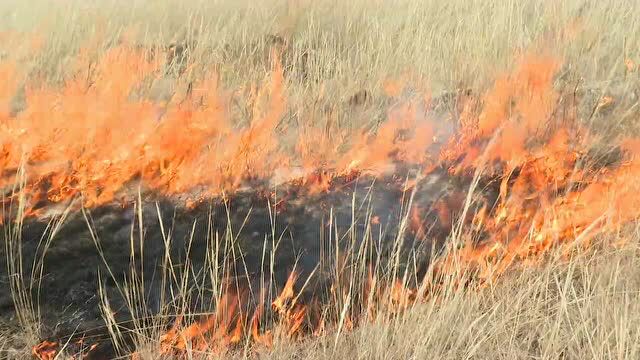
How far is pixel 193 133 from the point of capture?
10.9 ft

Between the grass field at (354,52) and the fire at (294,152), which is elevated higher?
the grass field at (354,52)

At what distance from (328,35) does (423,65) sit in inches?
30.9

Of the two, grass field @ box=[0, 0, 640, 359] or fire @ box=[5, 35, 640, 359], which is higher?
grass field @ box=[0, 0, 640, 359]

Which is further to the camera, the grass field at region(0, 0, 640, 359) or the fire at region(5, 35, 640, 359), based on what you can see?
the grass field at region(0, 0, 640, 359)

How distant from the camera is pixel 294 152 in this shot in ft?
10.6

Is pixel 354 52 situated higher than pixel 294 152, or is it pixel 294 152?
pixel 354 52

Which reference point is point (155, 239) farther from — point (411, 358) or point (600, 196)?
point (600, 196)

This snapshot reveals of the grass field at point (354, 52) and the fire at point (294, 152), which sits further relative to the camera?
the grass field at point (354, 52)

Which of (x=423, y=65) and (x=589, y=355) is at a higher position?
(x=423, y=65)

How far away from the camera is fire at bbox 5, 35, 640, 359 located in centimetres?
273

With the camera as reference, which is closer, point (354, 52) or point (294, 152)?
point (294, 152)

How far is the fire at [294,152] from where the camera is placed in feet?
8.95

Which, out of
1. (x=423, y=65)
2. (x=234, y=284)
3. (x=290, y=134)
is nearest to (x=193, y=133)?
(x=290, y=134)

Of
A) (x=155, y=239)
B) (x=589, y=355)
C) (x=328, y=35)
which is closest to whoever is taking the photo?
(x=589, y=355)
